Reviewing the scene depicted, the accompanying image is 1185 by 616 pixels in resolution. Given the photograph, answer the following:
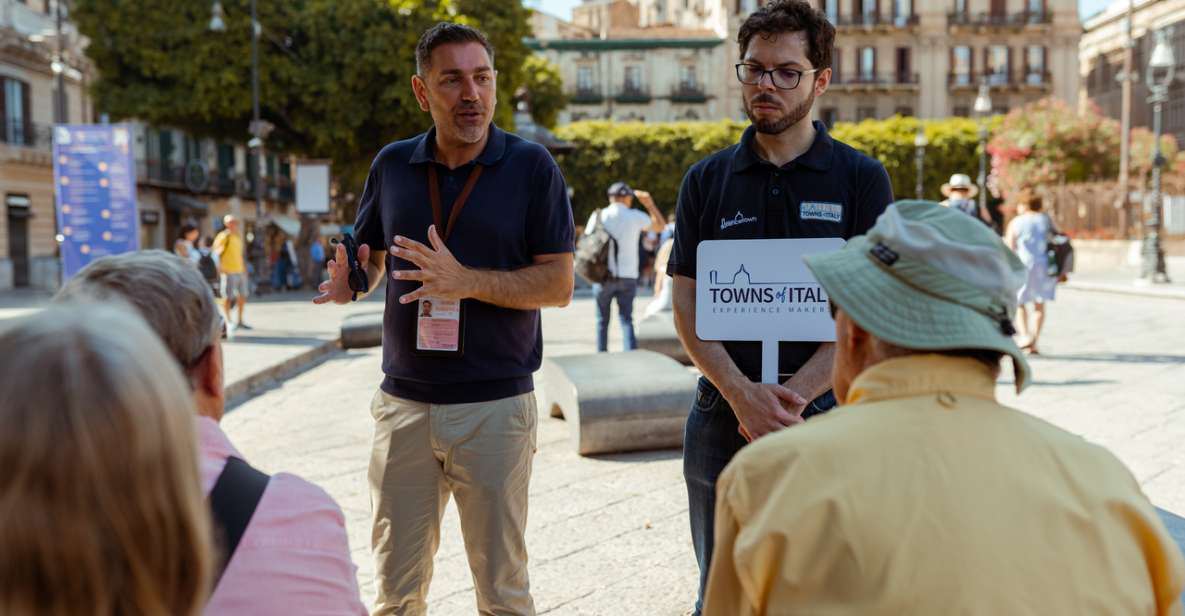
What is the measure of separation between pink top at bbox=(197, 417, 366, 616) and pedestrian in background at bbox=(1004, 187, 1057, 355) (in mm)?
10627

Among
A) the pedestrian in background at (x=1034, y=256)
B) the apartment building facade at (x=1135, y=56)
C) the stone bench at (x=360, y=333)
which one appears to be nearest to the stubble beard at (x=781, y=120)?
the pedestrian in background at (x=1034, y=256)

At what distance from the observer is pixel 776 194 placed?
2787 millimetres

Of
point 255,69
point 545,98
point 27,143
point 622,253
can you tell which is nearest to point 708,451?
point 622,253

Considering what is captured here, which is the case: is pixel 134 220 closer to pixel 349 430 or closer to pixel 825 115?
pixel 349 430

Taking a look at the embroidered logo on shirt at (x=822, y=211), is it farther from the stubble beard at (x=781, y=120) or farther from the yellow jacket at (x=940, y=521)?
the yellow jacket at (x=940, y=521)

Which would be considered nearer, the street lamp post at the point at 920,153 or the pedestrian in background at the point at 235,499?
the pedestrian in background at the point at 235,499

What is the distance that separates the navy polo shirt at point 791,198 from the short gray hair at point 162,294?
1444 mm

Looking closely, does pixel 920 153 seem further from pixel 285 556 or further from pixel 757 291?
pixel 285 556

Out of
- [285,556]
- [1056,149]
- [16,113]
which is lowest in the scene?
[285,556]

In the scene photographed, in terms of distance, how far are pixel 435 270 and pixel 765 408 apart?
2.87ft

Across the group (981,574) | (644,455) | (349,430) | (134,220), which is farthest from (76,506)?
(134,220)

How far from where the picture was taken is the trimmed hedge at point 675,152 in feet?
163

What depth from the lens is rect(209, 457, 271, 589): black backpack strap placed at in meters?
1.54

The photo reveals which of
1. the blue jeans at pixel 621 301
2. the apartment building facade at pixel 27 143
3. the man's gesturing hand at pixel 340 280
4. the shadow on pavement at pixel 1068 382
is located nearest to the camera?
the man's gesturing hand at pixel 340 280
